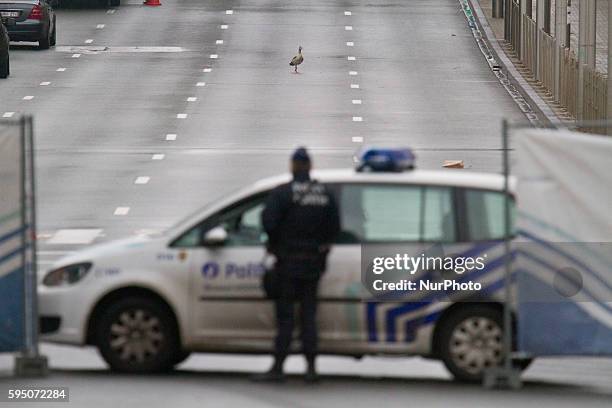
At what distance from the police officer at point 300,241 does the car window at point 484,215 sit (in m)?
0.97

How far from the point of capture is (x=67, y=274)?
42.9 ft

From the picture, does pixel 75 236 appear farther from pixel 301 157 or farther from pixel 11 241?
pixel 301 157

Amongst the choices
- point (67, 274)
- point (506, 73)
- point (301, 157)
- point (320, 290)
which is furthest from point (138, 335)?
point (506, 73)

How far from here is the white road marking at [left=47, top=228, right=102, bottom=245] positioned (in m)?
21.5

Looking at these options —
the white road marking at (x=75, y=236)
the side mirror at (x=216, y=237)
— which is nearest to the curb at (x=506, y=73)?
the white road marking at (x=75, y=236)

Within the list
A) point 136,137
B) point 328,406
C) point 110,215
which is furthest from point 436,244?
point 136,137

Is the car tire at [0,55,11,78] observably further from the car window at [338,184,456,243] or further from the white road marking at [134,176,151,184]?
the car window at [338,184,456,243]

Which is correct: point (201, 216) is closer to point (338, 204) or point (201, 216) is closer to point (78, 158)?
point (338, 204)

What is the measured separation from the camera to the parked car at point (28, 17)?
4581 centimetres

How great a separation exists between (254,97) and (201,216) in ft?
90.1

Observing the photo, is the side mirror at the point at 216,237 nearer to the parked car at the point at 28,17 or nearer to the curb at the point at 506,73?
the curb at the point at 506,73

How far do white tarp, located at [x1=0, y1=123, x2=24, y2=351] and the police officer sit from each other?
181 centimetres

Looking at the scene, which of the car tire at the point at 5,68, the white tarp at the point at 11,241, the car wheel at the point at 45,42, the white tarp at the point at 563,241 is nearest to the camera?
A: the white tarp at the point at 563,241

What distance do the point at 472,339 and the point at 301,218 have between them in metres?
1.51
